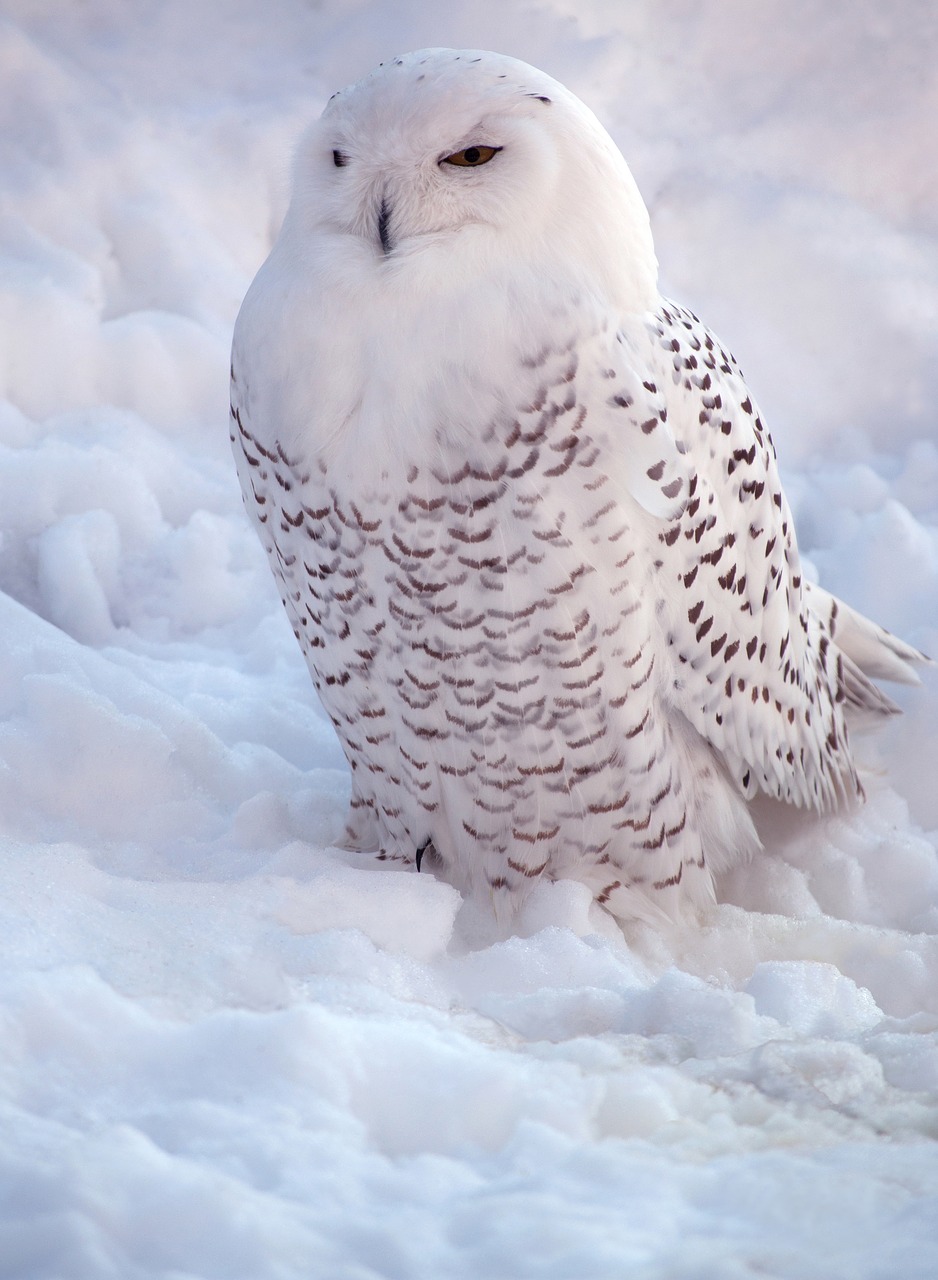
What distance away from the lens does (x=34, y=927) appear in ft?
5.13

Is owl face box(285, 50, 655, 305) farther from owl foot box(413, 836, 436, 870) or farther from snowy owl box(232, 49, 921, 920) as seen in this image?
owl foot box(413, 836, 436, 870)

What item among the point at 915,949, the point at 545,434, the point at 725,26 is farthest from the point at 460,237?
the point at 725,26

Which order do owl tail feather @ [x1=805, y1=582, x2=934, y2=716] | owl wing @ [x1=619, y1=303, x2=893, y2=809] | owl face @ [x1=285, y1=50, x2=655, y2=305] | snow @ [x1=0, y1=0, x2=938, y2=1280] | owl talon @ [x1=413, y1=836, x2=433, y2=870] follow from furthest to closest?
owl tail feather @ [x1=805, y1=582, x2=934, y2=716] → owl talon @ [x1=413, y1=836, x2=433, y2=870] → owl wing @ [x1=619, y1=303, x2=893, y2=809] → owl face @ [x1=285, y1=50, x2=655, y2=305] → snow @ [x1=0, y1=0, x2=938, y2=1280]

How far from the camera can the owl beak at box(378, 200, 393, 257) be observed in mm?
1719

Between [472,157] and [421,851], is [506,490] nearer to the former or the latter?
[472,157]

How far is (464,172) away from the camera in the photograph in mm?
1700

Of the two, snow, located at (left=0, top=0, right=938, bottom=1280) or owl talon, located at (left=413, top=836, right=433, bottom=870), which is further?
owl talon, located at (left=413, top=836, right=433, bottom=870)

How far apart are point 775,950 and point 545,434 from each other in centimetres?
94

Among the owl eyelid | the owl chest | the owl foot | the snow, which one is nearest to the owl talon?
the owl foot

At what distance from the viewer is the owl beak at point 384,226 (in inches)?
67.7

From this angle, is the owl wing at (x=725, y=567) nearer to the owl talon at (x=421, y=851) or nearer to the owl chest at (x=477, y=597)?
the owl chest at (x=477, y=597)

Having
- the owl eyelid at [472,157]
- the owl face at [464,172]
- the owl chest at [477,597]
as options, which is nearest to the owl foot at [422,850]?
the owl chest at [477,597]

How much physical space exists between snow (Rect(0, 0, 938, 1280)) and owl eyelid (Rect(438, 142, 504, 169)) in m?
1.04

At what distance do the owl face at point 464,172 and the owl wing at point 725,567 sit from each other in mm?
186
